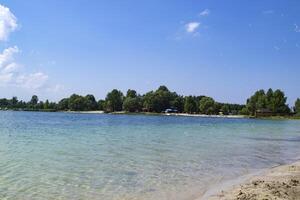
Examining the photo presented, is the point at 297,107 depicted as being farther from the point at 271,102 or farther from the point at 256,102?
the point at 256,102

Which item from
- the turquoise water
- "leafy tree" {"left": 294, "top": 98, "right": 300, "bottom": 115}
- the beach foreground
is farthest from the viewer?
"leafy tree" {"left": 294, "top": 98, "right": 300, "bottom": 115}

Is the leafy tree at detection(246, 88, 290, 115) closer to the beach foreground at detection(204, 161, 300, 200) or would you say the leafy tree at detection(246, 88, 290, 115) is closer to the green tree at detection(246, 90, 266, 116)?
the green tree at detection(246, 90, 266, 116)

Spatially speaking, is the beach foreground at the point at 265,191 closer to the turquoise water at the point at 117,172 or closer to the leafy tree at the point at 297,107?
the turquoise water at the point at 117,172

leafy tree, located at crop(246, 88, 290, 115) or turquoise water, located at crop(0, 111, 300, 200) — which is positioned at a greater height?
leafy tree, located at crop(246, 88, 290, 115)

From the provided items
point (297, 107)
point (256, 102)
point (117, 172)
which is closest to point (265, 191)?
point (117, 172)

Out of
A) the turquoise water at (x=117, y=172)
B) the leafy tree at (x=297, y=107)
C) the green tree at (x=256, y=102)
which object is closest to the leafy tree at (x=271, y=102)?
the green tree at (x=256, y=102)

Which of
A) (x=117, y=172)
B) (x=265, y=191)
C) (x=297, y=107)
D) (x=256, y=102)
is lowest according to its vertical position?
(x=117, y=172)

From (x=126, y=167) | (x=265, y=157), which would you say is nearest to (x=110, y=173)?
(x=126, y=167)

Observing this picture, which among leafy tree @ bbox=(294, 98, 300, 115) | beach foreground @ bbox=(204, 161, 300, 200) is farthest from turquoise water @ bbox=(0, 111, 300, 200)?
leafy tree @ bbox=(294, 98, 300, 115)

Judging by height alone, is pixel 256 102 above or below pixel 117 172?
above

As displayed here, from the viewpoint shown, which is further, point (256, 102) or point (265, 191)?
point (256, 102)

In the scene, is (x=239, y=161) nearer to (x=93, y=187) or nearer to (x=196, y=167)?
(x=196, y=167)

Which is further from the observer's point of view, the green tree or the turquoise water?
the green tree

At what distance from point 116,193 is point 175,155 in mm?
12679
